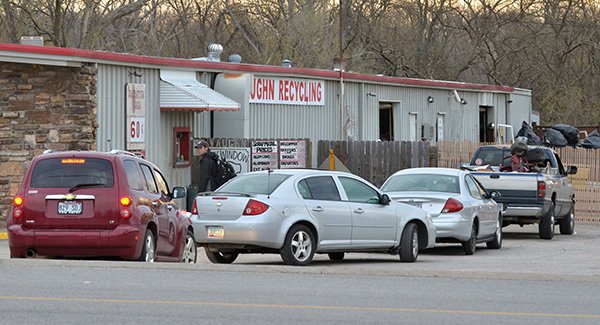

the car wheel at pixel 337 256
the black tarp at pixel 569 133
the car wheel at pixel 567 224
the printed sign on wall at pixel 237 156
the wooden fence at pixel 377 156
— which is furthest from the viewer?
the black tarp at pixel 569 133

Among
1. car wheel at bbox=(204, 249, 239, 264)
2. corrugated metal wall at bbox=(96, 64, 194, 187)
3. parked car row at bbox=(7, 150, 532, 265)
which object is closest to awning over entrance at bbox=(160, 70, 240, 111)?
corrugated metal wall at bbox=(96, 64, 194, 187)

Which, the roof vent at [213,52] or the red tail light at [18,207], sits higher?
the roof vent at [213,52]

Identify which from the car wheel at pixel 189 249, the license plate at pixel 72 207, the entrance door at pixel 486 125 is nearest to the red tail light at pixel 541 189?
the car wheel at pixel 189 249

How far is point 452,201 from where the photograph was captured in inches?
864

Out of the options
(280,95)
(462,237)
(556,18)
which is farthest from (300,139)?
(556,18)

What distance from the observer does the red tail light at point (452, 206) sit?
21906mm

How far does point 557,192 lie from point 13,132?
462 inches

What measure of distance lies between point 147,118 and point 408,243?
10468 millimetres

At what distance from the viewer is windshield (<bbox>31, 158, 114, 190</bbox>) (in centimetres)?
1606

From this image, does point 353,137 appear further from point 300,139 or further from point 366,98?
point 300,139

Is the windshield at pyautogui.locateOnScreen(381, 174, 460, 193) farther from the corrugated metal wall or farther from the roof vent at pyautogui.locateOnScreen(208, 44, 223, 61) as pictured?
the roof vent at pyautogui.locateOnScreen(208, 44, 223, 61)

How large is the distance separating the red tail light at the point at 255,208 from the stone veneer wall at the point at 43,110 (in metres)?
9.56

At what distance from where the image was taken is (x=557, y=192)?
27.6 meters

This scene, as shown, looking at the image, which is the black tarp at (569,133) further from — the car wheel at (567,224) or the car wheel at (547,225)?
the car wheel at (547,225)
